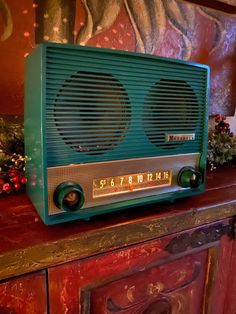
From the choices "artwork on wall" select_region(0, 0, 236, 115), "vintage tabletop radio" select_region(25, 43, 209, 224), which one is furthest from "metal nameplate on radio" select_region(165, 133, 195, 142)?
"artwork on wall" select_region(0, 0, 236, 115)

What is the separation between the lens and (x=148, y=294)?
554 millimetres

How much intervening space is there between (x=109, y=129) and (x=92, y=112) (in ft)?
0.17

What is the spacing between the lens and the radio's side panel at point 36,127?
41 cm

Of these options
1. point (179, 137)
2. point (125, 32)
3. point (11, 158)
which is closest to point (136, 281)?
point (179, 137)

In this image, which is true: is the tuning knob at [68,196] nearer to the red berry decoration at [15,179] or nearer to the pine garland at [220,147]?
the red berry decoration at [15,179]

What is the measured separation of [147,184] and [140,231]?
104mm

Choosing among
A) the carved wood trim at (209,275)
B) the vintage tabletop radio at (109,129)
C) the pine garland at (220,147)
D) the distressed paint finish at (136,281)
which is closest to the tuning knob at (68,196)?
the vintage tabletop radio at (109,129)

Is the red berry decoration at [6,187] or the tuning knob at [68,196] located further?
the red berry decoration at [6,187]

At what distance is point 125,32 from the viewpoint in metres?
0.86

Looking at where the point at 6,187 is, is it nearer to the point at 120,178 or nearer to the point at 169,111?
the point at 120,178

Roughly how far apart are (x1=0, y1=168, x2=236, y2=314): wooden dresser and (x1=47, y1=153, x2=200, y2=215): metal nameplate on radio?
0.05 meters

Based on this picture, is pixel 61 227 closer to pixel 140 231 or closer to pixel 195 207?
pixel 140 231

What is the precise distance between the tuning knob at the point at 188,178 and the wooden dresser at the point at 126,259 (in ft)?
0.19

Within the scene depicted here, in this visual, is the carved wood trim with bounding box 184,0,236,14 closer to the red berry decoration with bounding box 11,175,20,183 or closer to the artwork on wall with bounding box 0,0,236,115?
the artwork on wall with bounding box 0,0,236,115
